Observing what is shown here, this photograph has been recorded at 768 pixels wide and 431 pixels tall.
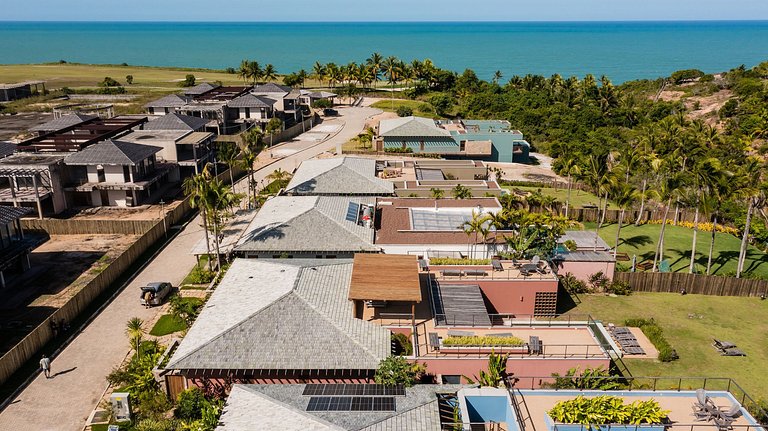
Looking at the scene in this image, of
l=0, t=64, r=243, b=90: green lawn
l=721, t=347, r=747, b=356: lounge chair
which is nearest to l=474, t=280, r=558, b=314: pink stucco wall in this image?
l=721, t=347, r=747, b=356: lounge chair

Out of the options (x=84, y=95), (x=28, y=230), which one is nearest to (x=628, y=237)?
(x=28, y=230)

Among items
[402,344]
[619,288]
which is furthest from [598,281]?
[402,344]

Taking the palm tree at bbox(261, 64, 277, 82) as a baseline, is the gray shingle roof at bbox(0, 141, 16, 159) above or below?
below

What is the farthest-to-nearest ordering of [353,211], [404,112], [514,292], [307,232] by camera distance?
[404,112]
[353,211]
[307,232]
[514,292]

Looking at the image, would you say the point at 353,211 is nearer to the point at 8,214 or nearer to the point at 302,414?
the point at 302,414

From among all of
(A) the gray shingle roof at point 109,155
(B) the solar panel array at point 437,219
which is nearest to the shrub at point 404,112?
(A) the gray shingle roof at point 109,155

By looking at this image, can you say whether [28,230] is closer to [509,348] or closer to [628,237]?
[509,348]

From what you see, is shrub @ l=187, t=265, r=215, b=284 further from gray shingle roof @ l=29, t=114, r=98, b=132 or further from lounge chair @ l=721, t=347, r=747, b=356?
gray shingle roof @ l=29, t=114, r=98, b=132
